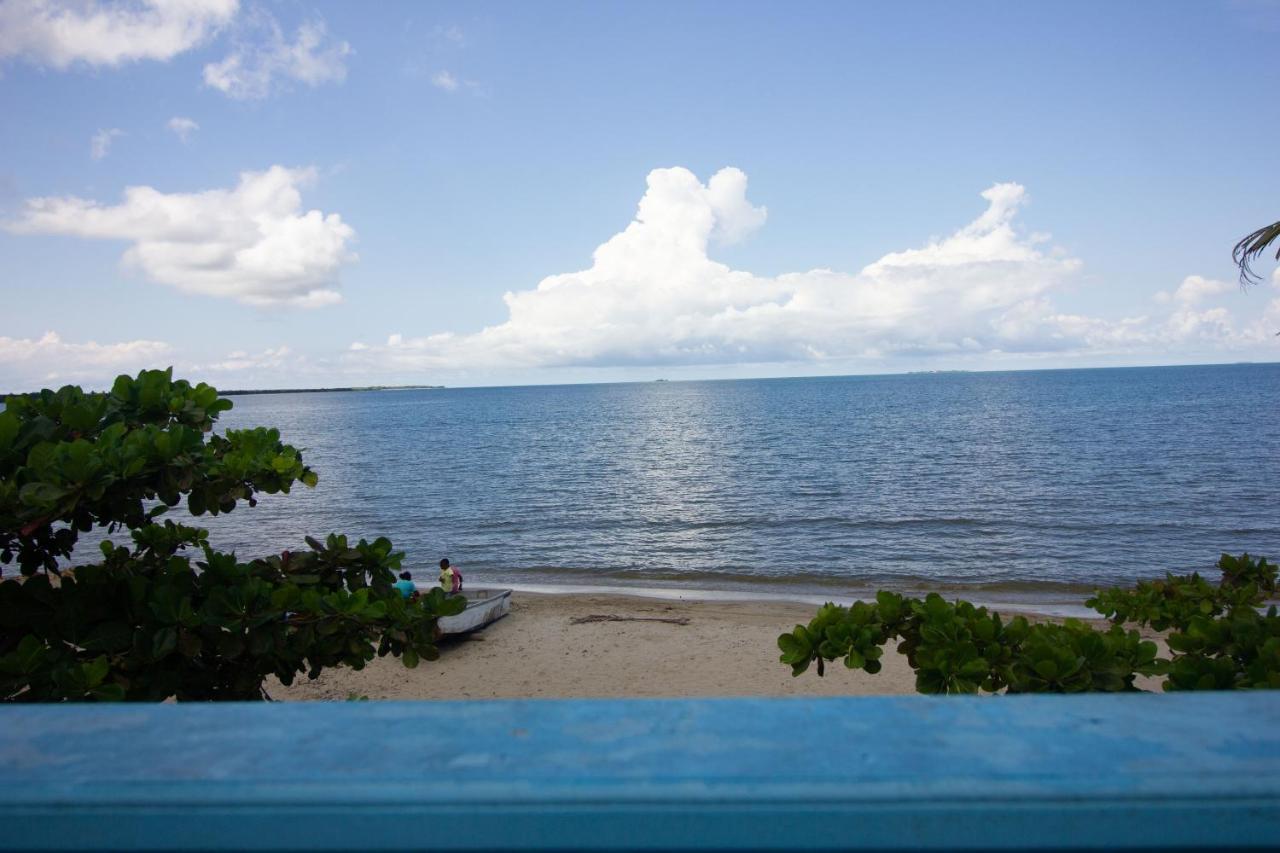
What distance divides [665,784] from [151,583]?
3405 millimetres

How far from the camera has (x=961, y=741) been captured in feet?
3.77

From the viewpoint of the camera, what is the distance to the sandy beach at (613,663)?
13164mm

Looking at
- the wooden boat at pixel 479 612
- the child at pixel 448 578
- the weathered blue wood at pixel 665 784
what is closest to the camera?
the weathered blue wood at pixel 665 784

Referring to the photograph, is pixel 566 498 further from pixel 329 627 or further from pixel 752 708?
pixel 752 708

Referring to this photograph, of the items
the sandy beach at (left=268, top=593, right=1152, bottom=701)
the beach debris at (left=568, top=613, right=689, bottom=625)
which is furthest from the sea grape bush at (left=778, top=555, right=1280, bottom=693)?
the beach debris at (left=568, top=613, right=689, bottom=625)

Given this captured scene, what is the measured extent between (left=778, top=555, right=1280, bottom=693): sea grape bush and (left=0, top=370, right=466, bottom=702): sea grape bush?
1.93 meters

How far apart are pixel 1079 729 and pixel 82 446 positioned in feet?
11.4

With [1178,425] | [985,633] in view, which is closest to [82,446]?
[985,633]

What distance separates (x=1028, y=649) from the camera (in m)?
3.25

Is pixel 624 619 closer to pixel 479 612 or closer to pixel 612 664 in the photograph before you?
pixel 612 664

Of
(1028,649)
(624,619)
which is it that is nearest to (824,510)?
(624,619)

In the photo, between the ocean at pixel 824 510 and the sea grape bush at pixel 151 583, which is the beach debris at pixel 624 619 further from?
the sea grape bush at pixel 151 583

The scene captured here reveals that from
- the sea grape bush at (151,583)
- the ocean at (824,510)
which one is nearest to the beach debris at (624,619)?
the ocean at (824,510)

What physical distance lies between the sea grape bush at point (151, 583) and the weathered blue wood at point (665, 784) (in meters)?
2.40
